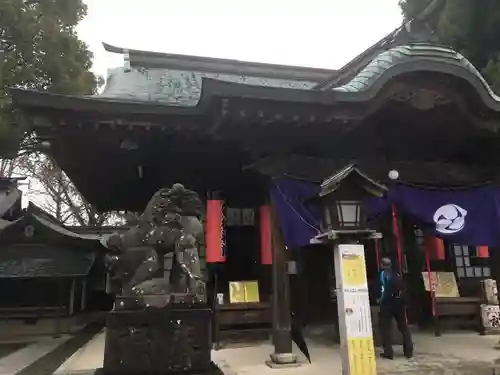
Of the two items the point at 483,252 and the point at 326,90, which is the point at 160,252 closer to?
the point at 326,90

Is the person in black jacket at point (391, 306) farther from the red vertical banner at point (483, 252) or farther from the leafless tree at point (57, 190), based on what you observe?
the leafless tree at point (57, 190)

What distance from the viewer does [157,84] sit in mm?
11102

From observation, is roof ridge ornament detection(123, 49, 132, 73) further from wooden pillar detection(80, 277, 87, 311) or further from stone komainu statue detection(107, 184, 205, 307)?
wooden pillar detection(80, 277, 87, 311)

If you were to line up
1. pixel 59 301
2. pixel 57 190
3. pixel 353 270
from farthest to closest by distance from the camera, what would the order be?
pixel 57 190 < pixel 59 301 < pixel 353 270

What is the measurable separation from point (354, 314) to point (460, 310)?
5.66m

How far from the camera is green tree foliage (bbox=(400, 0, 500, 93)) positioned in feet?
36.4

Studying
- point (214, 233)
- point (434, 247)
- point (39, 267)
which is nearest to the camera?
point (214, 233)

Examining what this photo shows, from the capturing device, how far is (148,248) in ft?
17.4

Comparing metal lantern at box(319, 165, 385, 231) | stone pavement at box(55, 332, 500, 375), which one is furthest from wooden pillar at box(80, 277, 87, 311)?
metal lantern at box(319, 165, 385, 231)

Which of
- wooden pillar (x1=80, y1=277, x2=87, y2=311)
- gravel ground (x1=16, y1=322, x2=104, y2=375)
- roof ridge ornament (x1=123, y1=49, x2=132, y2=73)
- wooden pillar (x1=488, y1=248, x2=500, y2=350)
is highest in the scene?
roof ridge ornament (x1=123, y1=49, x2=132, y2=73)

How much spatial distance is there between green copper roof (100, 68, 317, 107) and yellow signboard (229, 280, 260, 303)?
153 inches

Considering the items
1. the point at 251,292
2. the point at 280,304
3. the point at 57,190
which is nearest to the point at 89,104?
the point at 280,304

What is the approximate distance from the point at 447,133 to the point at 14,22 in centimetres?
1520

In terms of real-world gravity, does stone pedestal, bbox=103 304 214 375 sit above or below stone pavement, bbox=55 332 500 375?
above
